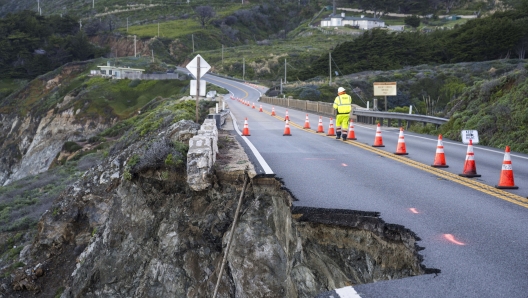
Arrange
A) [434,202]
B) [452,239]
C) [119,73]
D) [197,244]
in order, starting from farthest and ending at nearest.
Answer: [119,73], [197,244], [434,202], [452,239]

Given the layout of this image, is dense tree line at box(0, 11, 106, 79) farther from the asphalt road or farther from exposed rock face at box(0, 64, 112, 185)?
the asphalt road

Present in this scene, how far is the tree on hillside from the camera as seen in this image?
155113mm

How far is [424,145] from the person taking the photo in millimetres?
18250

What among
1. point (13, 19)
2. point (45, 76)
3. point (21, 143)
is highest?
point (13, 19)

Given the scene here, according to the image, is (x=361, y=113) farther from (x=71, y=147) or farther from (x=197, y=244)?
(x=197, y=244)

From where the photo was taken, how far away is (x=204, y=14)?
513 feet

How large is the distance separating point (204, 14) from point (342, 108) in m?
143

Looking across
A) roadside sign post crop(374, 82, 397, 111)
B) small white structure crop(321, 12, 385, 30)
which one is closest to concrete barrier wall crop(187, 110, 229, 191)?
roadside sign post crop(374, 82, 397, 111)

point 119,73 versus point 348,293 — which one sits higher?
point 119,73

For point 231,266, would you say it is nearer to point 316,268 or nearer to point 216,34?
point 316,268

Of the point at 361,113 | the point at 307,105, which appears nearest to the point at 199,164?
the point at 361,113

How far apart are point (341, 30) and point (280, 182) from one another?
131667mm

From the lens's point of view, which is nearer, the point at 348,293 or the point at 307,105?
the point at 348,293

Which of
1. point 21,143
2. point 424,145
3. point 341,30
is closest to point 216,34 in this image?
point 341,30
